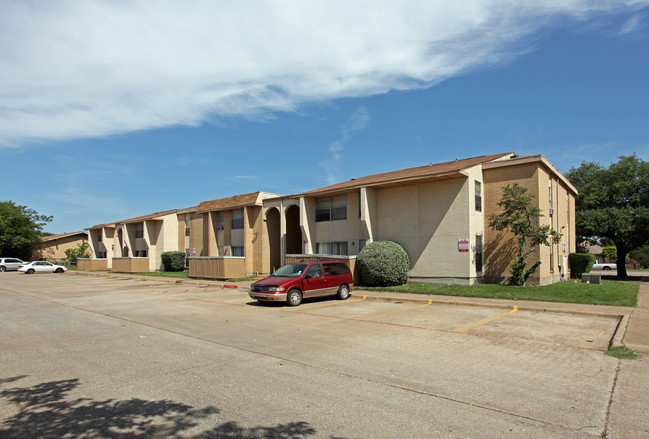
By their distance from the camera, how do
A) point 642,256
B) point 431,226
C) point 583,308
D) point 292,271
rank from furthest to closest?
point 642,256, point 431,226, point 292,271, point 583,308

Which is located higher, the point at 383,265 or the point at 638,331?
the point at 383,265

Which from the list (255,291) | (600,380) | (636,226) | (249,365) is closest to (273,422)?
(249,365)

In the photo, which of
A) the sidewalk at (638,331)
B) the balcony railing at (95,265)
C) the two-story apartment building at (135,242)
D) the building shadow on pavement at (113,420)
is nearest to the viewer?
the building shadow on pavement at (113,420)

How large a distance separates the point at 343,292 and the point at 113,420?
1297 cm

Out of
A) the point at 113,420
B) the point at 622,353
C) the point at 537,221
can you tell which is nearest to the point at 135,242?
the point at 537,221

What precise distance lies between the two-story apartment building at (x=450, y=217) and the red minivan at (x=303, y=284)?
18.9ft

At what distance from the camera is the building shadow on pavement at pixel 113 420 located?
173 inches

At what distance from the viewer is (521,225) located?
758 inches

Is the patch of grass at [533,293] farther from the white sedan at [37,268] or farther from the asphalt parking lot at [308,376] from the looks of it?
the white sedan at [37,268]

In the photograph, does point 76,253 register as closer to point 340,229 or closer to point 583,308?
point 340,229

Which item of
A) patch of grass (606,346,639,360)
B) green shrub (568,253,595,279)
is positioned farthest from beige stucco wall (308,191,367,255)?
patch of grass (606,346,639,360)

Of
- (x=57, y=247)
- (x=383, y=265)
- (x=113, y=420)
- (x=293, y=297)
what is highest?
(x=57, y=247)

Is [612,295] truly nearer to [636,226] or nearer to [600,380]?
[600,380]

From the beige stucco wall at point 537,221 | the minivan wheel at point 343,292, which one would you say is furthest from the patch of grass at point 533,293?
the minivan wheel at point 343,292
